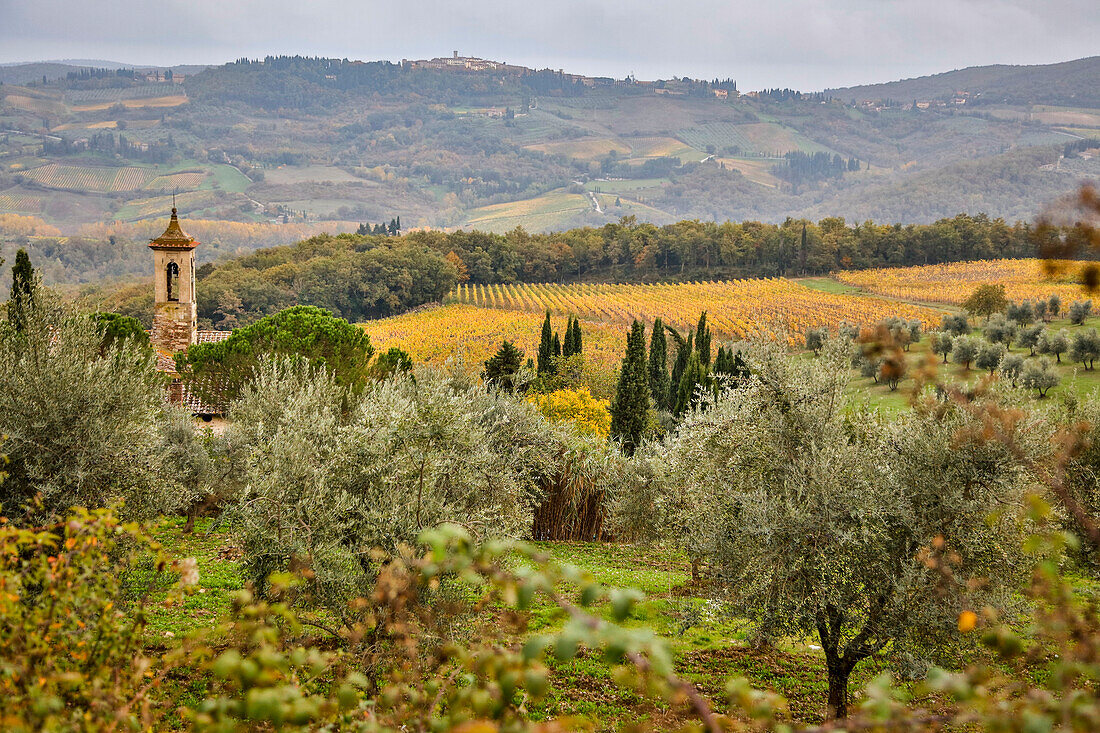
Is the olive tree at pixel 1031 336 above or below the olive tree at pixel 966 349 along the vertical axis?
above

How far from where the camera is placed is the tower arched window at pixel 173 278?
42875 millimetres

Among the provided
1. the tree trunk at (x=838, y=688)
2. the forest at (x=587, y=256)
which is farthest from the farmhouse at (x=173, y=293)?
the forest at (x=587, y=256)

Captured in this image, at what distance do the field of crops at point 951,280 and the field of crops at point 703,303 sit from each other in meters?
7.07

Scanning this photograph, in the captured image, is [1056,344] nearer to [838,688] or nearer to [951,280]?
[838,688]

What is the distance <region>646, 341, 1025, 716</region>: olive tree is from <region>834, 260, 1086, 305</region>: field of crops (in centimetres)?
8203

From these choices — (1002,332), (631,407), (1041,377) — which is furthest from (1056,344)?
(631,407)

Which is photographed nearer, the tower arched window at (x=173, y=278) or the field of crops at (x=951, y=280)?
the tower arched window at (x=173, y=278)

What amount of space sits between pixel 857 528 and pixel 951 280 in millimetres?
112202

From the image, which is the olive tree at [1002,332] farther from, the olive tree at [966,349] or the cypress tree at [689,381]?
the cypress tree at [689,381]

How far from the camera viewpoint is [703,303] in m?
100

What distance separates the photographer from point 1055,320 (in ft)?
226

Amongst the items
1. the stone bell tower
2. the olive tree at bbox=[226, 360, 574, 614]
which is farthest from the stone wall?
the olive tree at bbox=[226, 360, 574, 614]

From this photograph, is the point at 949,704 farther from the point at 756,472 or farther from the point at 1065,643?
the point at 1065,643

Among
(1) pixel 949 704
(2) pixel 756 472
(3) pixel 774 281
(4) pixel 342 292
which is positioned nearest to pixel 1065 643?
(2) pixel 756 472
